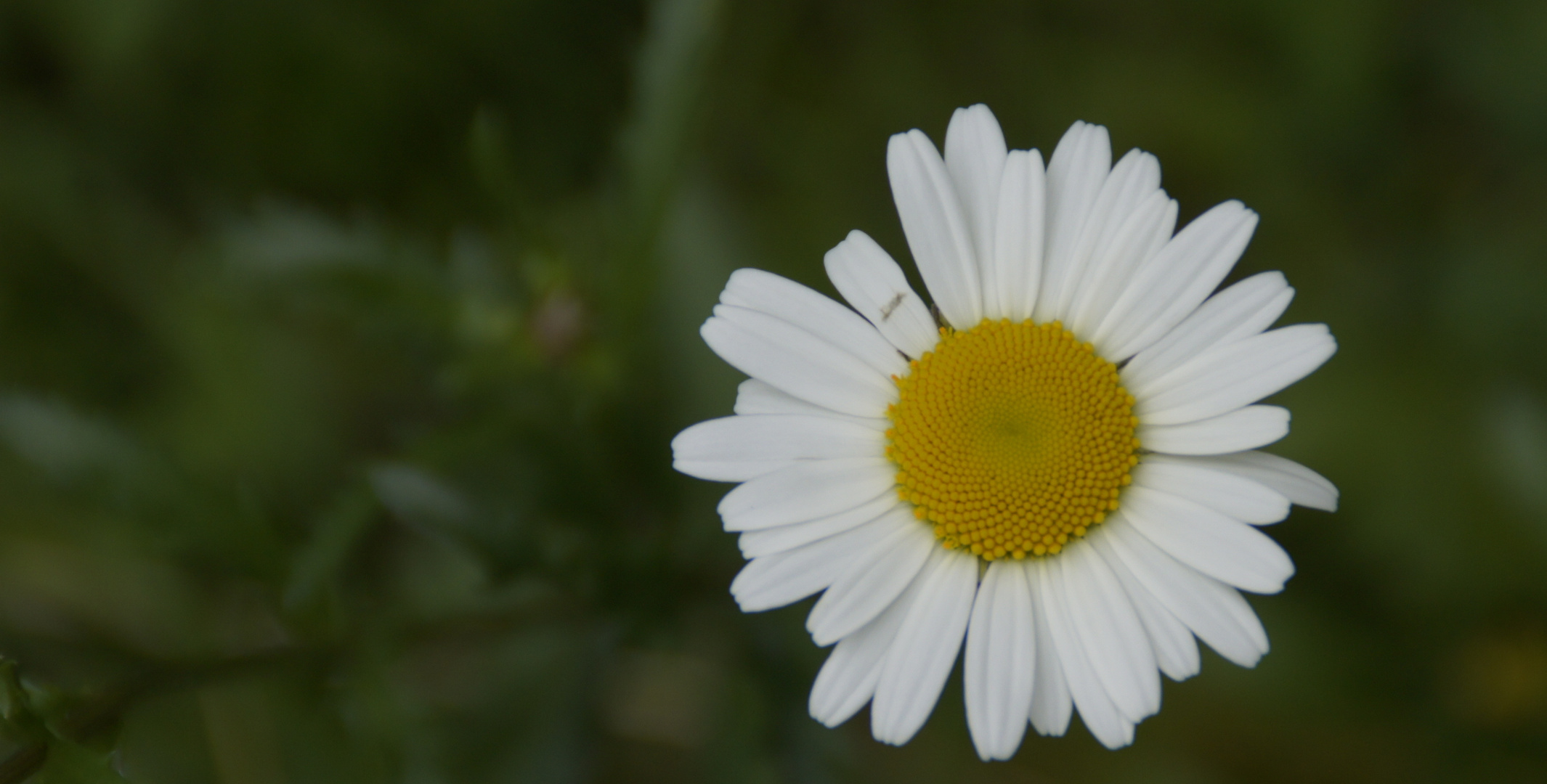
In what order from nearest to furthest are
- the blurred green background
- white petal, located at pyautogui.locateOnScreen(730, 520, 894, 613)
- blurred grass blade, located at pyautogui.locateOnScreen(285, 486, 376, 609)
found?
white petal, located at pyautogui.locateOnScreen(730, 520, 894, 613) → blurred grass blade, located at pyautogui.locateOnScreen(285, 486, 376, 609) → the blurred green background

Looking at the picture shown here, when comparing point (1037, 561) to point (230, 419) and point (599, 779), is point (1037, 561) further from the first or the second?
point (230, 419)

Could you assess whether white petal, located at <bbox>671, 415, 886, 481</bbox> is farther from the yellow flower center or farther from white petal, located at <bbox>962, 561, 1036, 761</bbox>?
white petal, located at <bbox>962, 561, 1036, 761</bbox>

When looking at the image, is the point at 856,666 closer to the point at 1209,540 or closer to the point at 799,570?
the point at 799,570

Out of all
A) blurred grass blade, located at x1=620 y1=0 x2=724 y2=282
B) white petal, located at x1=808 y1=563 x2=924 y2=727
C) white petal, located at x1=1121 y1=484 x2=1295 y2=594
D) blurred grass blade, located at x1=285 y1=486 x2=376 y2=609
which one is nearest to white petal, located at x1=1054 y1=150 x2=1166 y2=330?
white petal, located at x1=1121 y1=484 x2=1295 y2=594

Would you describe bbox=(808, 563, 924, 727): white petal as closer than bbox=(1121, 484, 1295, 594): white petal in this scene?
No

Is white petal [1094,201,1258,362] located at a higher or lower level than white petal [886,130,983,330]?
lower

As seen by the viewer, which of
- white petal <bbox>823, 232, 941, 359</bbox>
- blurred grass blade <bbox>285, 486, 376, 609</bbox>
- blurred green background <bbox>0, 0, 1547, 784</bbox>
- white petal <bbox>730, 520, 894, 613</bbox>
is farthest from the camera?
blurred green background <bbox>0, 0, 1547, 784</bbox>

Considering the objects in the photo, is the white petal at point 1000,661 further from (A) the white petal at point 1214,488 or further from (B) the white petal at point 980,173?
(B) the white petal at point 980,173

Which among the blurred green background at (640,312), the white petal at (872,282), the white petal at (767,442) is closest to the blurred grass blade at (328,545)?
the blurred green background at (640,312)
